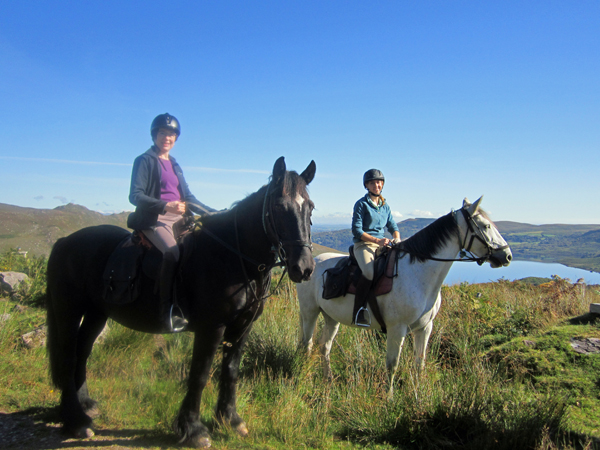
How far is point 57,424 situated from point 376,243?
4.53 meters

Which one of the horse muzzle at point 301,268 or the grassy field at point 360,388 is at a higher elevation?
the horse muzzle at point 301,268

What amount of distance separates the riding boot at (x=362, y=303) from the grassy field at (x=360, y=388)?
0.65 metres

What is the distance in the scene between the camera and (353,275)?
206 inches

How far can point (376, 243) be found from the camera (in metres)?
5.28

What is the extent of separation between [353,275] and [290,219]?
254 centimetres

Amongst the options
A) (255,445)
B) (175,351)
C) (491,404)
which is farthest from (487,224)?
(175,351)

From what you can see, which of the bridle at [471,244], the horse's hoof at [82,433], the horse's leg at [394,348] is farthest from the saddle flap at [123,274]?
the bridle at [471,244]

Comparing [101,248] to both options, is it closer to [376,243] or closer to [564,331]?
[376,243]

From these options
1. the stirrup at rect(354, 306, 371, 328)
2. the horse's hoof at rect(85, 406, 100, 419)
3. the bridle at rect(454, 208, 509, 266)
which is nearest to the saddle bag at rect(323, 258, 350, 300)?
the stirrup at rect(354, 306, 371, 328)

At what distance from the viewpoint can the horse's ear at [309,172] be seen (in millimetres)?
3352

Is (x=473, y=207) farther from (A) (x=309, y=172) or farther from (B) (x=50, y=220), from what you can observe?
(B) (x=50, y=220)

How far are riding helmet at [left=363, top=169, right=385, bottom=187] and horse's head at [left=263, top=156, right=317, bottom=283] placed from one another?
2553 millimetres

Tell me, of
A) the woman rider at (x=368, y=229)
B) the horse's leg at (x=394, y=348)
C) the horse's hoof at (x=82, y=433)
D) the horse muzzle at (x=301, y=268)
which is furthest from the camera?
the woman rider at (x=368, y=229)

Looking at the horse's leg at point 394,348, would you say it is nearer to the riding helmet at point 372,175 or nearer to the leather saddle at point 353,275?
the leather saddle at point 353,275
